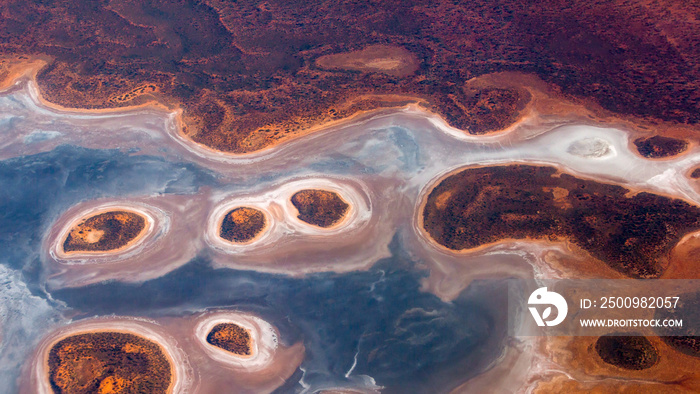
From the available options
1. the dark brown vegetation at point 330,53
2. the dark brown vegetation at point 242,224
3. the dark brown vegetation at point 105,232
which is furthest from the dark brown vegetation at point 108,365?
the dark brown vegetation at point 330,53

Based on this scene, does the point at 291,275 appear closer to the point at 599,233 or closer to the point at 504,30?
the point at 599,233

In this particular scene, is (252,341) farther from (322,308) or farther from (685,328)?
(685,328)

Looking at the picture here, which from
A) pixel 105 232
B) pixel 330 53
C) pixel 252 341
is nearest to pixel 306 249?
pixel 252 341

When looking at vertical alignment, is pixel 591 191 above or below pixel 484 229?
above

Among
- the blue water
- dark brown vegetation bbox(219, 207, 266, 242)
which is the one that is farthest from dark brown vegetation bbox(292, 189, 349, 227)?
the blue water

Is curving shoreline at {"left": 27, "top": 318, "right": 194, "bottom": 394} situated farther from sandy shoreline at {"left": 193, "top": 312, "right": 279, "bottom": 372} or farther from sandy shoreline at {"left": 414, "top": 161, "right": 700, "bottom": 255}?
sandy shoreline at {"left": 414, "top": 161, "right": 700, "bottom": 255}

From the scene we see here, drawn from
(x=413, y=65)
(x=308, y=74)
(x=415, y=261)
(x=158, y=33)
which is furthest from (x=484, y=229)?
(x=158, y=33)
